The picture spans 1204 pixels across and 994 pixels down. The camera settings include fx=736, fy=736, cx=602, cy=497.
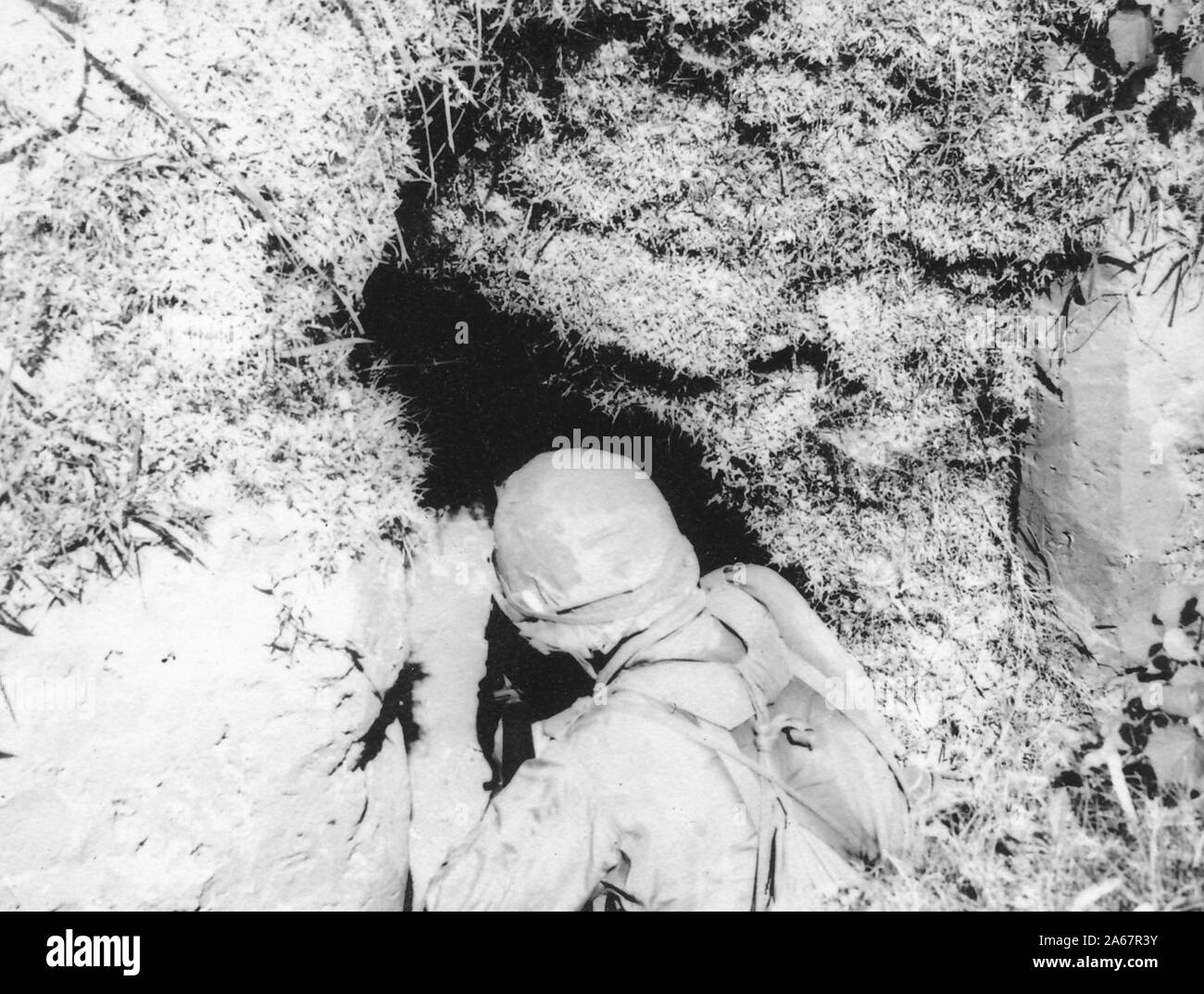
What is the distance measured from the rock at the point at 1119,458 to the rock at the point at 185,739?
258 centimetres

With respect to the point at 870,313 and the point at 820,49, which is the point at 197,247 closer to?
the point at 820,49

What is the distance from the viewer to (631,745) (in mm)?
2387

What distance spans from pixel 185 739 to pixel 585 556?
1.42 metres

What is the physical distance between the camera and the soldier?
2.32 m

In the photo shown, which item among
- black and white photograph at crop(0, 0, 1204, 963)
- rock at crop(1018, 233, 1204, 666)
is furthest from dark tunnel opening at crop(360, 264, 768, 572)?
rock at crop(1018, 233, 1204, 666)

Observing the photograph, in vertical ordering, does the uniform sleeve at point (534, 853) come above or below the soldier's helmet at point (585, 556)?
below

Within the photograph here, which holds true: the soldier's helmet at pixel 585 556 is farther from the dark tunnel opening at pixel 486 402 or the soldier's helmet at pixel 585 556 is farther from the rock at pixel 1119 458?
the rock at pixel 1119 458

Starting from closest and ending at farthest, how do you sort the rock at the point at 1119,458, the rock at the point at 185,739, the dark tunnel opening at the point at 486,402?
the rock at the point at 185,739
the rock at the point at 1119,458
the dark tunnel opening at the point at 486,402

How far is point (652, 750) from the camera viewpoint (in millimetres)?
2371

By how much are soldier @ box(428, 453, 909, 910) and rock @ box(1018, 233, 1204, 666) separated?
0.97 meters

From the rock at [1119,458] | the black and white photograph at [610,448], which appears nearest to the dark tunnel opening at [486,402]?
the black and white photograph at [610,448]

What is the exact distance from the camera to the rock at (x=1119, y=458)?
2.51m

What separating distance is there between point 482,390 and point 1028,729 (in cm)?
257
